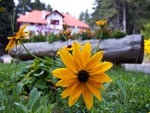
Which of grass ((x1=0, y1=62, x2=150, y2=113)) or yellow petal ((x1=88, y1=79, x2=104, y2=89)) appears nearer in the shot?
yellow petal ((x1=88, y1=79, x2=104, y2=89))

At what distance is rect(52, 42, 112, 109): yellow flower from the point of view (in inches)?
52.3

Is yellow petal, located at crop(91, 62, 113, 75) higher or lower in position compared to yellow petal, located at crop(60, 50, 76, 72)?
lower

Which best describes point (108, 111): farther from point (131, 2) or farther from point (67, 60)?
point (131, 2)

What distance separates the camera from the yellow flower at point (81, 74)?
133 centimetres

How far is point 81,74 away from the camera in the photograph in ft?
4.42

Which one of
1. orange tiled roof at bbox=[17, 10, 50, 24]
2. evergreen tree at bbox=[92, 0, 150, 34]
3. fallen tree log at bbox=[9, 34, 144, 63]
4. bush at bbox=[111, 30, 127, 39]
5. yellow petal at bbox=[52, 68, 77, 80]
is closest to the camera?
yellow petal at bbox=[52, 68, 77, 80]

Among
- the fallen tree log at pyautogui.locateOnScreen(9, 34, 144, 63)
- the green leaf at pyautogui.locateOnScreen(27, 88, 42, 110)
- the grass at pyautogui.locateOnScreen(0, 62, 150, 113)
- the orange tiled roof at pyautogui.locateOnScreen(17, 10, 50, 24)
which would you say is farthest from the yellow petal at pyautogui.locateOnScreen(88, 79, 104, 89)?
the orange tiled roof at pyautogui.locateOnScreen(17, 10, 50, 24)

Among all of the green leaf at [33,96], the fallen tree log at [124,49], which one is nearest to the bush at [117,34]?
the fallen tree log at [124,49]

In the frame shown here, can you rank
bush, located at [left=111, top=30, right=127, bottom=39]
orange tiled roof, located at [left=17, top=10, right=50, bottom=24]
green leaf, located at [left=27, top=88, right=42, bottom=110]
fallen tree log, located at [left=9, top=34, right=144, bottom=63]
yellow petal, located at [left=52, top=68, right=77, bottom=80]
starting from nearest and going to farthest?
1. yellow petal, located at [left=52, top=68, right=77, bottom=80]
2. green leaf, located at [left=27, top=88, right=42, bottom=110]
3. fallen tree log, located at [left=9, top=34, right=144, bottom=63]
4. bush, located at [left=111, top=30, right=127, bottom=39]
5. orange tiled roof, located at [left=17, top=10, right=50, bottom=24]

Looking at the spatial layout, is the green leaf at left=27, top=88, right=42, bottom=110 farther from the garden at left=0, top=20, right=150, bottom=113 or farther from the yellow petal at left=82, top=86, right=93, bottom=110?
the yellow petal at left=82, top=86, right=93, bottom=110

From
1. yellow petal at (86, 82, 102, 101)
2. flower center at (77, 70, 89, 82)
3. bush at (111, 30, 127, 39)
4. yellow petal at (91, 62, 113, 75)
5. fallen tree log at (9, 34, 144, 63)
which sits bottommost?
fallen tree log at (9, 34, 144, 63)

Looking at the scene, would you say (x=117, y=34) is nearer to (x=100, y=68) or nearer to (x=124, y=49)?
(x=124, y=49)

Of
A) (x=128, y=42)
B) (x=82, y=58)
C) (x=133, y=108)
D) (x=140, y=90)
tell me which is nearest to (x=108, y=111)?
(x=133, y=108)

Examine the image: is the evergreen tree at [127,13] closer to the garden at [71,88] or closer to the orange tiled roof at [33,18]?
the orange tiled roof at [33,18]
